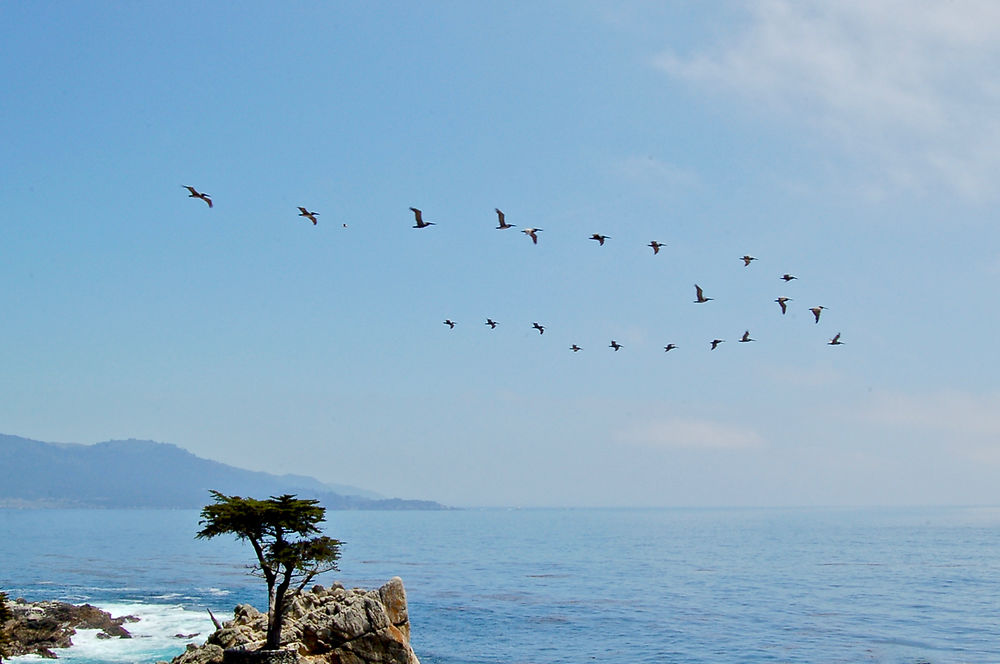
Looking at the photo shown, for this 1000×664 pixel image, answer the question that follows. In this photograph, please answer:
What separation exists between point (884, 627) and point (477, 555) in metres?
77.2

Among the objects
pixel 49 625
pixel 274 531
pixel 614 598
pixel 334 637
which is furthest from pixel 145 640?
pixel 614 598

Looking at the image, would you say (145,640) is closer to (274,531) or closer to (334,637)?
(334,637)

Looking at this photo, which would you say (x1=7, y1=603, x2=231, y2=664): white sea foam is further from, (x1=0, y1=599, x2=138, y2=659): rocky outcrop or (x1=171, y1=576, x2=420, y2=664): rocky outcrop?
(x1=171, y1=576, x2=420, y2=664): rocky outcrop

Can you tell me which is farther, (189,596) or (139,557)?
(139,557)

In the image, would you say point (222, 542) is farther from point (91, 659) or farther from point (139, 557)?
point (91, 659)

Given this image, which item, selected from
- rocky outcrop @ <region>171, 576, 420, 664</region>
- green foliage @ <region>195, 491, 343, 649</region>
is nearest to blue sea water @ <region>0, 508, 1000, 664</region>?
rocky outcrop @ <region>171, 576, 420, 664</region>

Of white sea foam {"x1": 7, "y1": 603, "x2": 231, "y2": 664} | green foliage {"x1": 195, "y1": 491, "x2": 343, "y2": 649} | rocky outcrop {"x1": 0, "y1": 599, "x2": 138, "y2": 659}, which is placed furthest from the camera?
rocky outcrop {"x1": 0, "y1": 599, "x2": 138, "y2": 659}

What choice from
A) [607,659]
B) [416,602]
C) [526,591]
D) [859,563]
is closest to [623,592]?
[526,591]

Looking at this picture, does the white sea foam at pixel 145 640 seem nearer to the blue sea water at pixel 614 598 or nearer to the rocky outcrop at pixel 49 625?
the blue sea water at pixel 614 598

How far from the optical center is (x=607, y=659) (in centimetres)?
4866

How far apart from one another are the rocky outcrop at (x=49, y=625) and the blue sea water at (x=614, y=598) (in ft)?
4.61

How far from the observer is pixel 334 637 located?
112 feet

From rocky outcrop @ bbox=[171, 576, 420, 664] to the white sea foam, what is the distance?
1152 cm

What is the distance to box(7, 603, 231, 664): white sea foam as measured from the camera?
45.3 m
